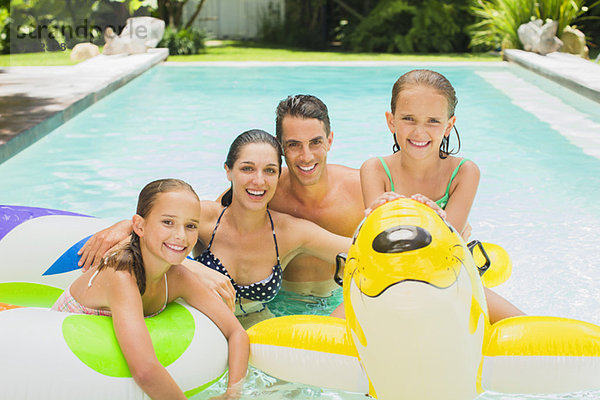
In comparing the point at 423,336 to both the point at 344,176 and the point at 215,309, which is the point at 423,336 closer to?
the point at 215,309

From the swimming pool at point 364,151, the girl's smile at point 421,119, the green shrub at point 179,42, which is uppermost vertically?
the green shrub at point 179,42

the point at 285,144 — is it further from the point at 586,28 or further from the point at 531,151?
the point at 586,28

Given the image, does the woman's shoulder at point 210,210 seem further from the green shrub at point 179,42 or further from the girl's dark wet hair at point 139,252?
the green shrub at point 179,42

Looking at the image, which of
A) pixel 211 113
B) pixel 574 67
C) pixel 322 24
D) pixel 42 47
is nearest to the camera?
pixel 211 113

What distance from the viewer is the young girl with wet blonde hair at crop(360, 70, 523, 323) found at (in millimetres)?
2859

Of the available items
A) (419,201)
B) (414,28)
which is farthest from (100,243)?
(414,28)

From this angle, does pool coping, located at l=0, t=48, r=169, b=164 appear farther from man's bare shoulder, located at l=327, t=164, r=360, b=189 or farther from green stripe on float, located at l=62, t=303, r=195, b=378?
green stripe on float, located at l=62, t=303, r=195, b=378

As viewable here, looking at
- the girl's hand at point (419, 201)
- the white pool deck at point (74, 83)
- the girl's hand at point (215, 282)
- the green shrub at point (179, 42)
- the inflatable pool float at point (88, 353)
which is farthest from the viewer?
the green shrub at point (179, 42)

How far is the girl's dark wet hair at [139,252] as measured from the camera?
242 cm

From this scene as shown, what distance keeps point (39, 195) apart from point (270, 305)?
3.50 metres

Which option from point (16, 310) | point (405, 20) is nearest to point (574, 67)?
point (405, 20)

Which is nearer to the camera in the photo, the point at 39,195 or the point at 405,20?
the point at 39,195

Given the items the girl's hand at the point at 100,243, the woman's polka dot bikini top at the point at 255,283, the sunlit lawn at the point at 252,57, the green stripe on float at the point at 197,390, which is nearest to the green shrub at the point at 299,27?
the sunlit lawn at the point at 252,57

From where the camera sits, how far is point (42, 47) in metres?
17.3
